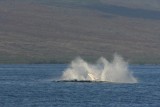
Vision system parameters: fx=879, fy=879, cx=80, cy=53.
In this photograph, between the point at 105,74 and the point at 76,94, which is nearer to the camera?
the point at 76,94

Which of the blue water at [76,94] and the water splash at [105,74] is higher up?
the water splash at [105,74]

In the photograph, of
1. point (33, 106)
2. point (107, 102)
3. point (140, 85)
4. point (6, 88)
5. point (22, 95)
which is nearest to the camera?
point (33, 106)

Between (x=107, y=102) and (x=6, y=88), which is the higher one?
(x=6, y=88)

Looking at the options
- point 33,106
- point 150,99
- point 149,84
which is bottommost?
point 33,106

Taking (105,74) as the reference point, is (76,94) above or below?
below

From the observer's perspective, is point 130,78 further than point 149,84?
Yes

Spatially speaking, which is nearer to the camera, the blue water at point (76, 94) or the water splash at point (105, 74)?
the blue water at point (76, 94)

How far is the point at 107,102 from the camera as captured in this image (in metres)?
72.3

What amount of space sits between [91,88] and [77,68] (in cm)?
1728

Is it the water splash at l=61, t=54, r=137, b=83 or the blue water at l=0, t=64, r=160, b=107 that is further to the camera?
the water splash at l=61, t=54, r=137, b=83

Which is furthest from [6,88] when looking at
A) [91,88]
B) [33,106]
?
[33,106]

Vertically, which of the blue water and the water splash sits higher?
the water splash

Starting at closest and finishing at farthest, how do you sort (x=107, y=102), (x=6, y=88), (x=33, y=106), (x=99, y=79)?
(x=33, y=106) < (x=107, y=102) < (x=6, y=88) < (x=99, y=79)

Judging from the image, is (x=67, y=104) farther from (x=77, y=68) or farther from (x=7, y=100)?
(x=77, y=68)
